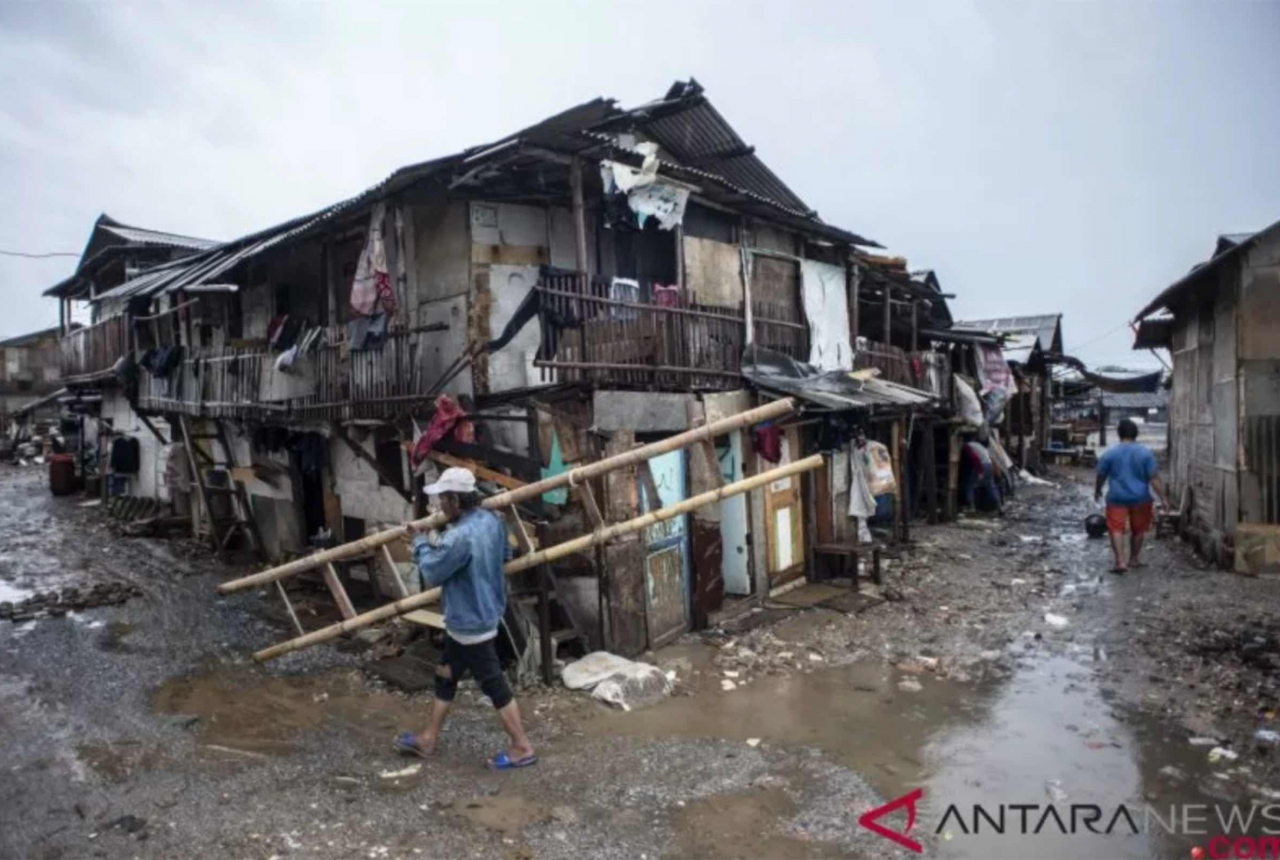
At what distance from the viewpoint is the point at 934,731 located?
248 inches

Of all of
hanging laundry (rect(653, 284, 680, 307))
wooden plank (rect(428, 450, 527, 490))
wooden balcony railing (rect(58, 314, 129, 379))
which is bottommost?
wooden plank (rect(428, 450, 527, 490))

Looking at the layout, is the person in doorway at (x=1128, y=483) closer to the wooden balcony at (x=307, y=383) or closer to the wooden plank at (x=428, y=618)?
the wooden plank at (x=428, y=618)

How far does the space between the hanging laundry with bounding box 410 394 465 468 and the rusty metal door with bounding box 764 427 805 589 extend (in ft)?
14.4

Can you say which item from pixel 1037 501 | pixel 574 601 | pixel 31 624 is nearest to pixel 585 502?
pixel 574 601

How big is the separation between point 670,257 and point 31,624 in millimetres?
9560

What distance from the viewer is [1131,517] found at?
1131 centimetres

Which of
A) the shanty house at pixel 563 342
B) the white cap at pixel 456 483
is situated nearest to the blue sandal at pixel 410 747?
the white cap at pixel 456 483

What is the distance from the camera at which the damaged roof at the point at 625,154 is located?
24.9 feet

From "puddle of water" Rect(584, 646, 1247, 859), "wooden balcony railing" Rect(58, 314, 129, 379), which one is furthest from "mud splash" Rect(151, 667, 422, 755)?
"wooden balcony railing" Rect(58, 314, 129, 379)

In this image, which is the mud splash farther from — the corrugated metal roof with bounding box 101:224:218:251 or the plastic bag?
the corrugated metal roof with bounding box 101:224:218:251

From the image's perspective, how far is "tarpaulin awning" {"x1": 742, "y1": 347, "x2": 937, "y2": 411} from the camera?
988 cm

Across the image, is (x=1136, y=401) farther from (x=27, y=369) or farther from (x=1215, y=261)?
(x=27, y=369)

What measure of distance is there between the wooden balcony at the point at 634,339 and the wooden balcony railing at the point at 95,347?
44.2 feet

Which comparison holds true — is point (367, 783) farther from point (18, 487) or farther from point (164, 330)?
point (18, 487)
